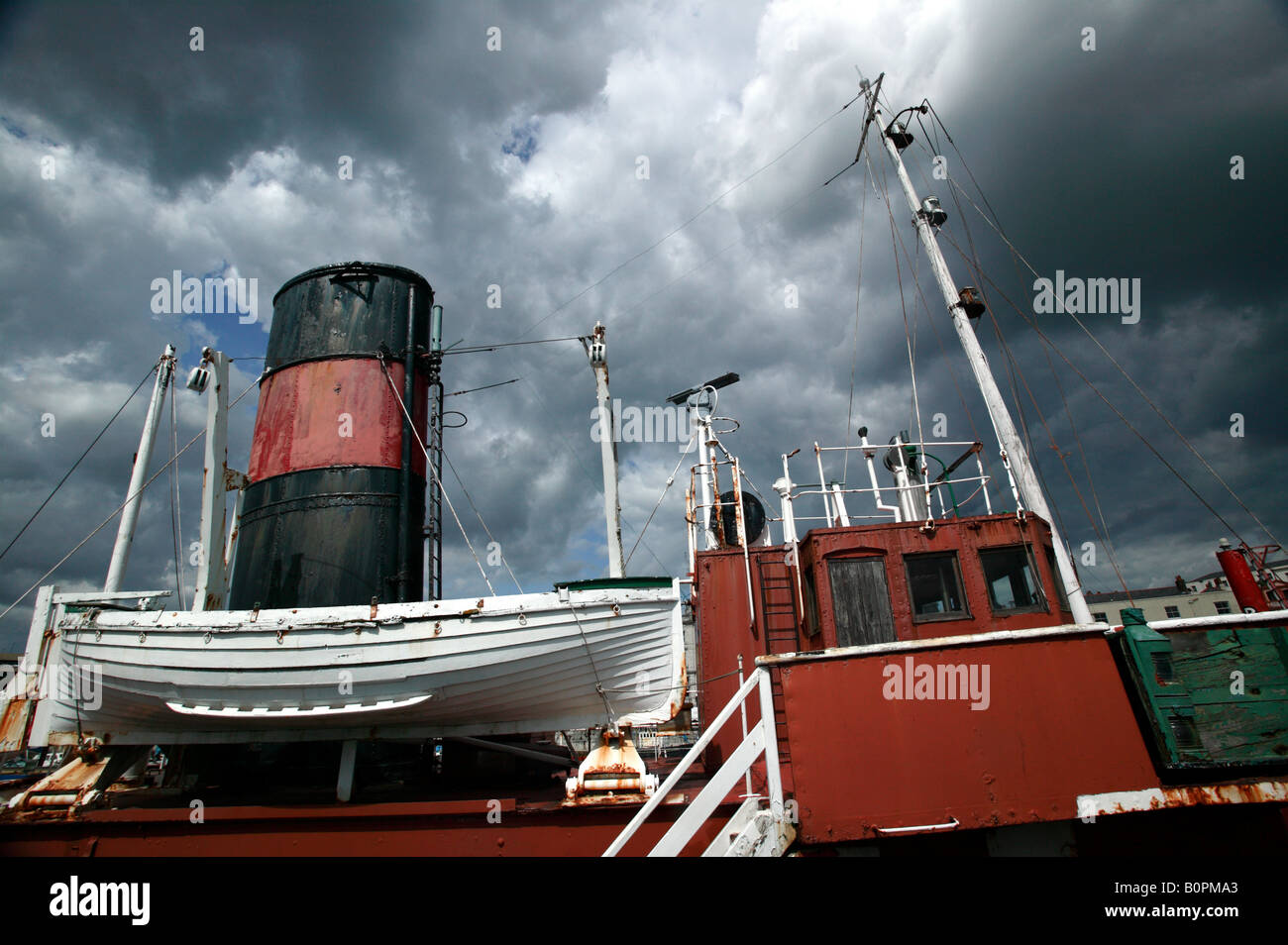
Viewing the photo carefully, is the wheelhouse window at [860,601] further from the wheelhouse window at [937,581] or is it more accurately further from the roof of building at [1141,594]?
the roof of building at [1141,594]

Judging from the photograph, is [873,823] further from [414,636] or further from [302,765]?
[302,765]

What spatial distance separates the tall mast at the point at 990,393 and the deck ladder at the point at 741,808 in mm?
4828

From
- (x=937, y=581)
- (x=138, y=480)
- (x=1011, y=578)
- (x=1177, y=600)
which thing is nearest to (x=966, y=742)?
(x=937, y=581)

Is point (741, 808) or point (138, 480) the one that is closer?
point (741, 808)

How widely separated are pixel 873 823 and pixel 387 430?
899cm

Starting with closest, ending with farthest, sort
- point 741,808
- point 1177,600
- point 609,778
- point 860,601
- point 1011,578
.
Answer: point 741,808 → point 609,778 → point 860,601 → point 1011,578 → point 1177,600

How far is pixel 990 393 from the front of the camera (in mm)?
9406

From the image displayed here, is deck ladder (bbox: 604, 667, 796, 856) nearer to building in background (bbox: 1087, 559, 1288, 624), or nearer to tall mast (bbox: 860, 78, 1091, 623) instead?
tall mast (bbox: 860, 78, 1091, 623)

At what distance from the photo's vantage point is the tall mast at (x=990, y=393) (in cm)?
796

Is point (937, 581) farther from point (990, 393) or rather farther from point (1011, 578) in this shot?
point (990, 393)

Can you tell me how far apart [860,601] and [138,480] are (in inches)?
478

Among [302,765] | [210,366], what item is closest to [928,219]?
[210,366]

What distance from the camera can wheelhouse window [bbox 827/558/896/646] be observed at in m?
7.74
